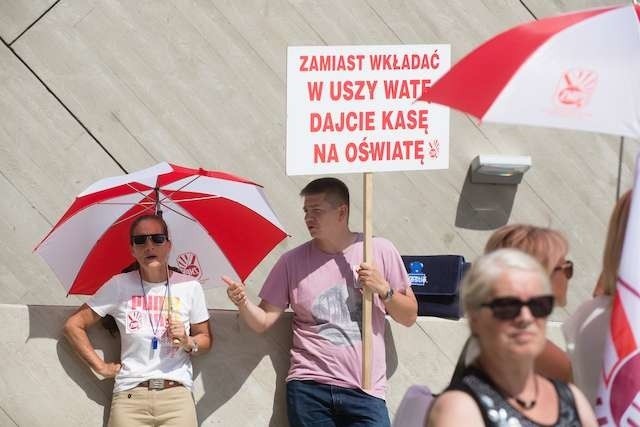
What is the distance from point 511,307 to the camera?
256 centimetres

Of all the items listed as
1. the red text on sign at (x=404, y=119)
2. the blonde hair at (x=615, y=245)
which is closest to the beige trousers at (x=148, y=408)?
the red text on sign at (x=404, y=119)

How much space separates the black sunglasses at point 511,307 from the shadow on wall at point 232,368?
2512 millimetres

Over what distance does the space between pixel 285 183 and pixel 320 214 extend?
2.31m

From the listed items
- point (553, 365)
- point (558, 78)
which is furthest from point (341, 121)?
point (553, 365)

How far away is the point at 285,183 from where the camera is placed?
7.13 meters

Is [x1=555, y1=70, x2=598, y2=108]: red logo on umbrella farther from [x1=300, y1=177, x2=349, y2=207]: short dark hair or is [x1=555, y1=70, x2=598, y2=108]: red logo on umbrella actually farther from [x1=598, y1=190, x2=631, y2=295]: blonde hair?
[x1=300, y1=177, x2=349, y2=207]: short dark hair

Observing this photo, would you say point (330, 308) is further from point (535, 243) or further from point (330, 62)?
point (535, 243)

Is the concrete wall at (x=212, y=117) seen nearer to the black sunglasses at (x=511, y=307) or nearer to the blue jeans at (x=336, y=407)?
the blue jeans at (x=336, y=407)

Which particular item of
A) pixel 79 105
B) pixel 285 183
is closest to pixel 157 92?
pixel 79 105

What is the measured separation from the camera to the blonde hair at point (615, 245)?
3.40 metres

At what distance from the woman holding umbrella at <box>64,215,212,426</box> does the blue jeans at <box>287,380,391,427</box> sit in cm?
50

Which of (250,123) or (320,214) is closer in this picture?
(320,214)

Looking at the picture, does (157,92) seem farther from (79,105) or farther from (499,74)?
(499,74)

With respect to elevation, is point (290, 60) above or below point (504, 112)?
above
